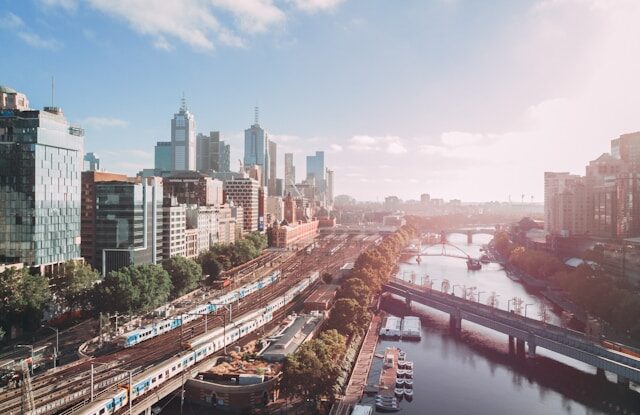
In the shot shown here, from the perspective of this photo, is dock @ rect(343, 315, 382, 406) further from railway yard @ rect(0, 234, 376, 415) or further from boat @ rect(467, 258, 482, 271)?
boat @ rect(467, 258, 482, 271)

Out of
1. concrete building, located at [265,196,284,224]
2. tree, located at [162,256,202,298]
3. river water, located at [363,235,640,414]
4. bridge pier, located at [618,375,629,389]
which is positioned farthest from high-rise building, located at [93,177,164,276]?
concrete building, located at [265,196,284,224]

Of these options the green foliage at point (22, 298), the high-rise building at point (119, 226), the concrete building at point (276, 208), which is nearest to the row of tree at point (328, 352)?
the green foliage at point (22, 298)

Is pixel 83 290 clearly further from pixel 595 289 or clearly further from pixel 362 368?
pixel 595 289

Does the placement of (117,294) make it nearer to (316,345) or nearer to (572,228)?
(316,345)

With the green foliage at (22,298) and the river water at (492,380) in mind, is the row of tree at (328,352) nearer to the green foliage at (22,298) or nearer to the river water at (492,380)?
the river water at (492,380)

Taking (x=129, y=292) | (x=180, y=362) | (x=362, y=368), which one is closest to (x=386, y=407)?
(x=362, y=368)

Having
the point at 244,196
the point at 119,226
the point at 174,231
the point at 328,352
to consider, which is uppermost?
the point at 244,196
